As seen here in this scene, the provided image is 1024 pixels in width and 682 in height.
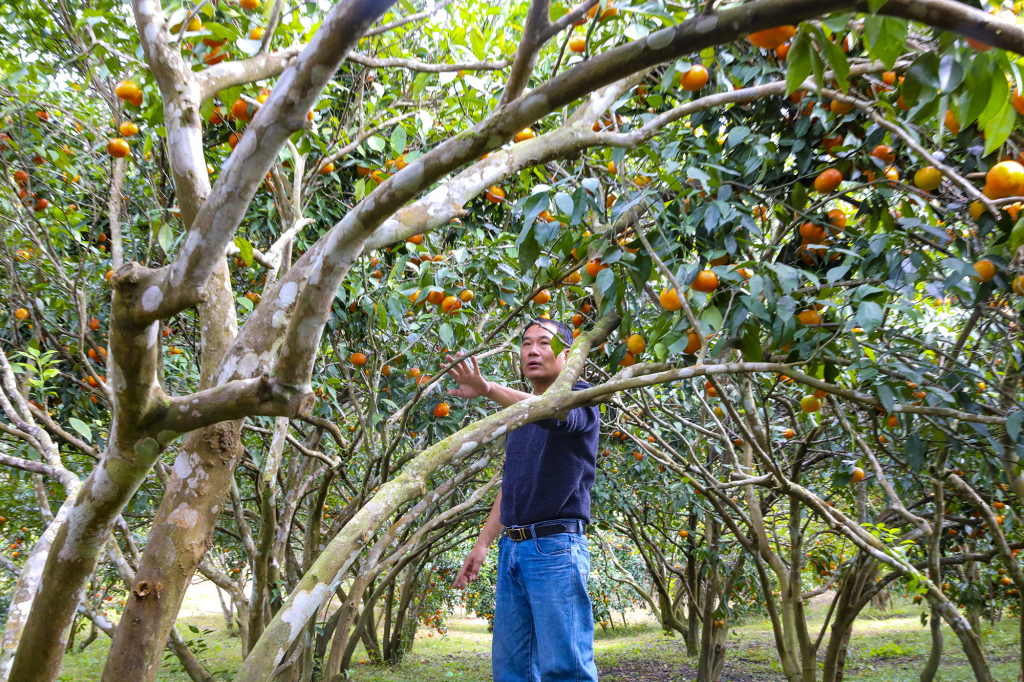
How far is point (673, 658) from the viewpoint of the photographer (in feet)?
28.9

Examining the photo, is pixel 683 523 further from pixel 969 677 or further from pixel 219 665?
pixel 219 665

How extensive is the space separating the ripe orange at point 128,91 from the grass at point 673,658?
16.8 ft

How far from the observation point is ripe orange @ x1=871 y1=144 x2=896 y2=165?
214 cm

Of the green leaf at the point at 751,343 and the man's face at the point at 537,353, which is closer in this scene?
the green leaf at the point at 751,343

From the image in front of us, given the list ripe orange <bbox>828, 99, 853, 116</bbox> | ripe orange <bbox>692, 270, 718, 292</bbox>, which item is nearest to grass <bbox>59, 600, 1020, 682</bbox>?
ripe orange <bbox>692, 270, 718, 292</bbox>

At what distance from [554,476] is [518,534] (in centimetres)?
28

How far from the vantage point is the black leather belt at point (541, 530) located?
2510 mm

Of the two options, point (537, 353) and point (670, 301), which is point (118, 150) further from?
point (670, 301)

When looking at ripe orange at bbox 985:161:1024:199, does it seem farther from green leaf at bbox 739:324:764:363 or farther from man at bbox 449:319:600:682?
man at bbox 449:319:600:682

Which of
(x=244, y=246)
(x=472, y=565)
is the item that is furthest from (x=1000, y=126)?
(x=472, y=565)

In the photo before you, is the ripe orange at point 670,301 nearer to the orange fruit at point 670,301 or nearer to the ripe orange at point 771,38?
the orange fruit at point 670,301

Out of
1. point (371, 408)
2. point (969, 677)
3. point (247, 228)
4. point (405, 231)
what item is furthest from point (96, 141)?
point (969, 677)

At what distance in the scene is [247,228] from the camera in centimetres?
423

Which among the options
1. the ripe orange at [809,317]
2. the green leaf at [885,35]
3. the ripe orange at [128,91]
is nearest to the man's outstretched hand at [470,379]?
the ripe orange at [809,317]
